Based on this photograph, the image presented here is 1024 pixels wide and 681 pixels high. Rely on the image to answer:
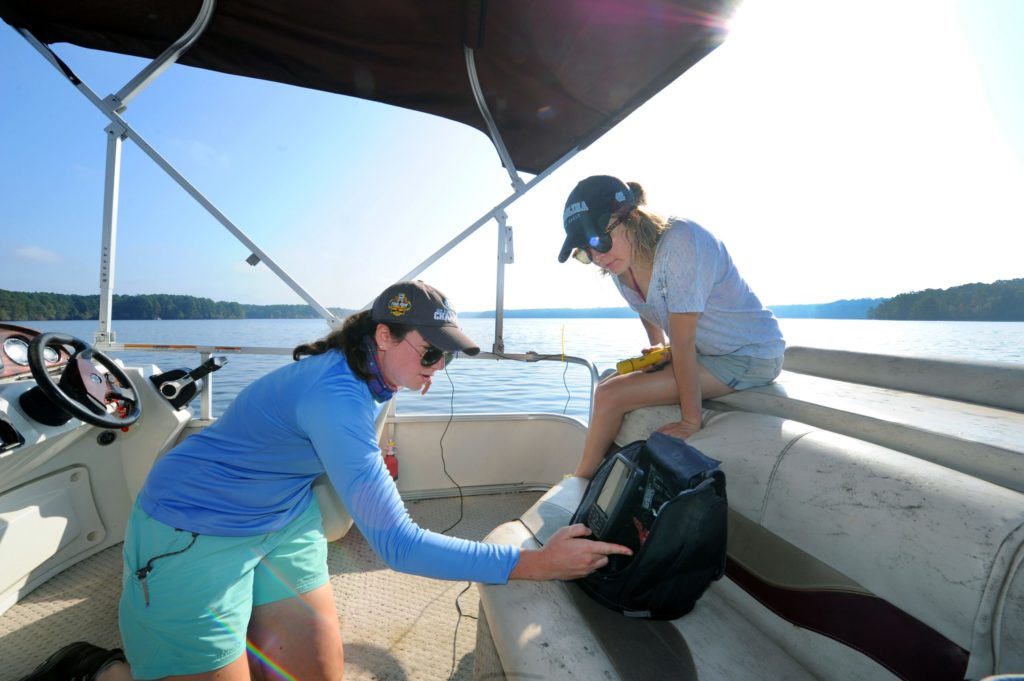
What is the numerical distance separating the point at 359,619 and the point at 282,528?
866 mm

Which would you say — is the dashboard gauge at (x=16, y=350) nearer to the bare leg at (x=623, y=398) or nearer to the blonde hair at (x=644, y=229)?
the bare leg at (x=623, y=398)

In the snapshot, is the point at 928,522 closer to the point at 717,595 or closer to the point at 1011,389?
the point at 717,595

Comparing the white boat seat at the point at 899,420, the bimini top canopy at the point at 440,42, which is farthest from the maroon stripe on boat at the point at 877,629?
the bimini top canopy at the point at 440,42

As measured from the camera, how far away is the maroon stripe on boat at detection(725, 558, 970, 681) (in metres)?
0.88

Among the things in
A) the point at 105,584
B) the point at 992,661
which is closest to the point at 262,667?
the point at 105,584

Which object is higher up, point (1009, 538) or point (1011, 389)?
point (1011, 389)

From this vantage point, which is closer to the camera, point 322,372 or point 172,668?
point 172,668

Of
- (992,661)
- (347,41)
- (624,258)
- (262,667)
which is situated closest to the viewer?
(992,661)

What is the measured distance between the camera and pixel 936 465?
112cm

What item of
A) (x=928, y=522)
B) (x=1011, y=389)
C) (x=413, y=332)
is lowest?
(x=928, y=522)

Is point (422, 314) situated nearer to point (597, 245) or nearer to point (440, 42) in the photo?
point (597, 245)

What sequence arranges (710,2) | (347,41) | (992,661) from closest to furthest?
(992,661), (710,2), (347,41)

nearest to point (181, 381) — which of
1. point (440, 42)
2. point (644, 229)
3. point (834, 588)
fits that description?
point (440, 42)

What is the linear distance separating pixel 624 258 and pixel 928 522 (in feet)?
4.22
